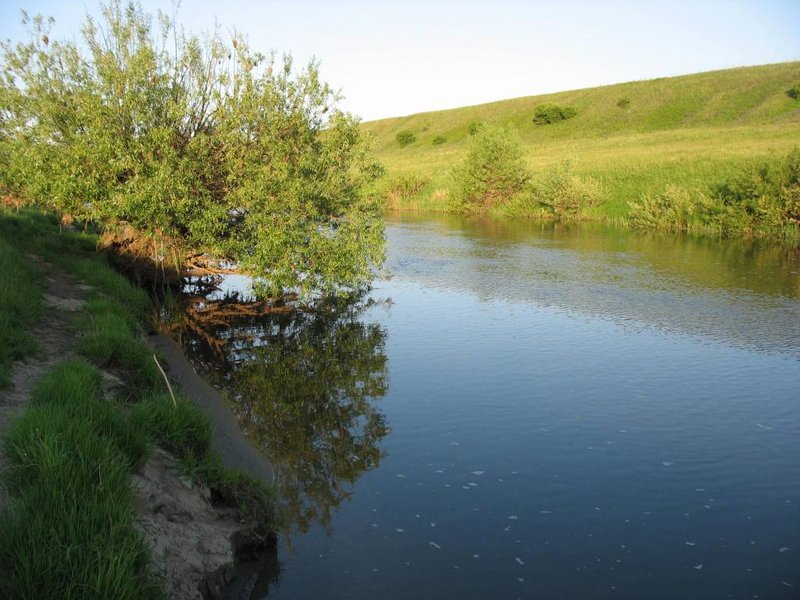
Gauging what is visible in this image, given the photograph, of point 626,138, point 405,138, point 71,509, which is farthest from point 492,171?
point 405,138

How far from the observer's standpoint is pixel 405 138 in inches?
4589

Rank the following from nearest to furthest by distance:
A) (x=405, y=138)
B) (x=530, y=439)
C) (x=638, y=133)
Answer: (x=530, y=439) → (x=638, y=133) → (x=405, y=138)

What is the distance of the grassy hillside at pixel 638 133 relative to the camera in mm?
51062

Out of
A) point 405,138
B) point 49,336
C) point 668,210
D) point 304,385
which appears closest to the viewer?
point 49,336

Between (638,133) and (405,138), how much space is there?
44.0 metres

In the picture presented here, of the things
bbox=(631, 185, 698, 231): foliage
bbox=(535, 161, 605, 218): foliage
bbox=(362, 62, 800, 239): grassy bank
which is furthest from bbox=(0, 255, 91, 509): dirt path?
bbox=(535, 161, 605, 218): foliage

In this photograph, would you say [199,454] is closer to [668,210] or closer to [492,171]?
[668,210]

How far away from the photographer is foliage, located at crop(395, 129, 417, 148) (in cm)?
11550

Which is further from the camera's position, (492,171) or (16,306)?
(492,171)

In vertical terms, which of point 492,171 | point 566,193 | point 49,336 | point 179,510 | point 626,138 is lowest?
point 179,510

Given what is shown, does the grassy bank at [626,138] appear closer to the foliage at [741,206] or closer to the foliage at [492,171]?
the foliage at [741,206]

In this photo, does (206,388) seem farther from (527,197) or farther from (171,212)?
(527,197)

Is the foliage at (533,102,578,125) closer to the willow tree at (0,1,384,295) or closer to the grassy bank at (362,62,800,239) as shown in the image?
the grassy bank at (362,62,800,239)

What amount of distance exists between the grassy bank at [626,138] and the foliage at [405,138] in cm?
21
